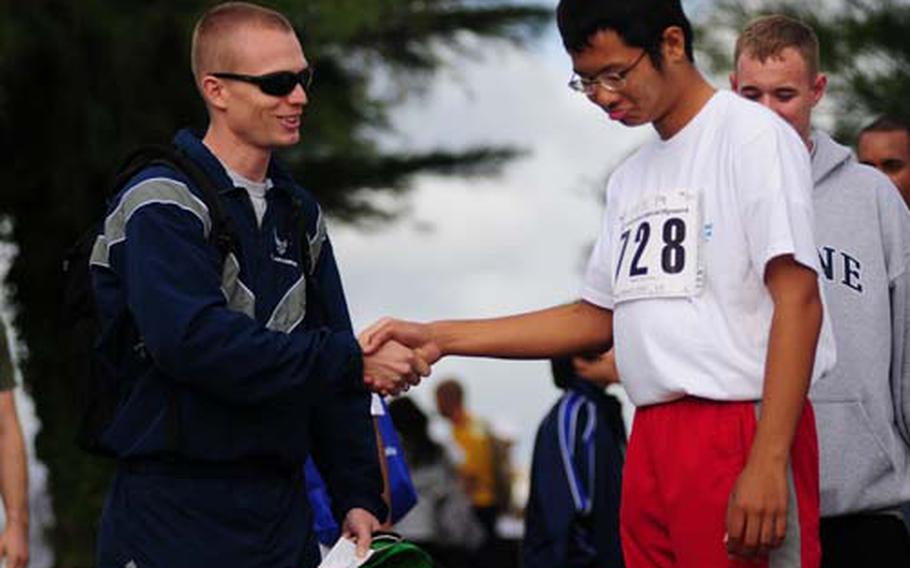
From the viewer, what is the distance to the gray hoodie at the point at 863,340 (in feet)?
19.8

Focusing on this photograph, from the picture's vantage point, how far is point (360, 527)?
228 inches

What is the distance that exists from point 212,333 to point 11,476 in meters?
2.39

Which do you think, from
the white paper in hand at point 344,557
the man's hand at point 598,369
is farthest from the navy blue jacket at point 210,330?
the man's hand at point 598,369

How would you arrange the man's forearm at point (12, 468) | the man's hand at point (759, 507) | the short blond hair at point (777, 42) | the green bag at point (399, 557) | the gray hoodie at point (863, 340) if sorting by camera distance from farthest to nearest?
the man's forearm at point (12, 468), the short blond hair at point (777, 42), the gray hoodie at point (863, 340), the green bag at point (399, 557), the man's hand at point (759, 507)

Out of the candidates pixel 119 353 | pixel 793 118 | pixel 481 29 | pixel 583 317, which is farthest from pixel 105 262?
pixel 481 29

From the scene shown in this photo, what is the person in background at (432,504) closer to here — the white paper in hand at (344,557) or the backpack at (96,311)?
the white paper in hand at (344,557)

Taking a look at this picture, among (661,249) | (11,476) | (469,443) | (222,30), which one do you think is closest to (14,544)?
(11,476)

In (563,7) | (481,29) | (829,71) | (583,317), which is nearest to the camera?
(563,7)

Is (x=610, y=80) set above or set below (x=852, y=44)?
below

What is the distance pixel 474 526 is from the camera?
1245 cm

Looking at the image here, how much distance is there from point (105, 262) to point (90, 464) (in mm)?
16088

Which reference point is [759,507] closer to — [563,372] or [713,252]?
[713,252]

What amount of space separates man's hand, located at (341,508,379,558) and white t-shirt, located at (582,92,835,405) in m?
0.83

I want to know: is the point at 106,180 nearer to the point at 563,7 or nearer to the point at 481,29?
the point at 481,29
